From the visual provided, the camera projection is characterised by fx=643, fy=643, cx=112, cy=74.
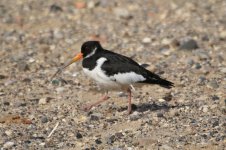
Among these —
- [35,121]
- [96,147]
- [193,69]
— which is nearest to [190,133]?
[96,147]

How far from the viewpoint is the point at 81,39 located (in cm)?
1562

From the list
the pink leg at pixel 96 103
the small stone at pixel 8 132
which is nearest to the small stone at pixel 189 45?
the pink leg at pixel 96 103

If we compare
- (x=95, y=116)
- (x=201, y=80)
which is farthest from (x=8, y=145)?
(x=201, y=80)

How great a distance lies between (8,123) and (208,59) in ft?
17.5

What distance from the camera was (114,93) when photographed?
38.8ft

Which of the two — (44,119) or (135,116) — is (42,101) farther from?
(135,116)

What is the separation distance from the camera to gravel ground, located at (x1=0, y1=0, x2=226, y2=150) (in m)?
9.35

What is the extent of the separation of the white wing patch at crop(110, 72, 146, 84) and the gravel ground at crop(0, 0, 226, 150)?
56 cm

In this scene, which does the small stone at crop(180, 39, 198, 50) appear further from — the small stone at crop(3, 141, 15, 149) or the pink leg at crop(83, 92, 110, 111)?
the small stone at crop(3, 141, 15, 149)

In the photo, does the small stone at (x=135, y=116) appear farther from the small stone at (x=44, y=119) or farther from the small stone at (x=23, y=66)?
the small stone at (x=23, y=66)

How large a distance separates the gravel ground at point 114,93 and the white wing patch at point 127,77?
22.0 inches

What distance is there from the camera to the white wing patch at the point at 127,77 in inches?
399

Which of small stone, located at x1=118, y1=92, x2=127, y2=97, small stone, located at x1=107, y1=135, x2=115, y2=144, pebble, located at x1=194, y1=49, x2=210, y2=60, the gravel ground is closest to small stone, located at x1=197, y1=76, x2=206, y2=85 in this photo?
the gravel ground

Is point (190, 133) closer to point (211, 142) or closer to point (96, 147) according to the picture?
point (211, 142)
